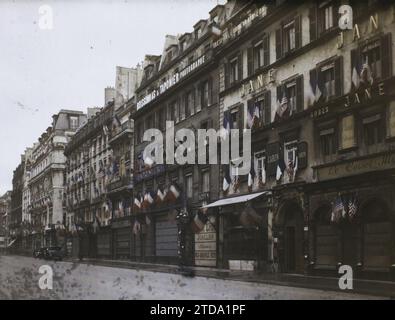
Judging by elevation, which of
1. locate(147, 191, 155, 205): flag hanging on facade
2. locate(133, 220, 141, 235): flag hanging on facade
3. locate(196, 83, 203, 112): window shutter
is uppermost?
locate(196, 83, 203, 112): window shutter

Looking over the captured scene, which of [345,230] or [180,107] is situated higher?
[180,107]

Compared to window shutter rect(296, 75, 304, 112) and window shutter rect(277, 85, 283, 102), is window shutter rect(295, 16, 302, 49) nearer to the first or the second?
window shutter rect(296, 75, 304, 112)

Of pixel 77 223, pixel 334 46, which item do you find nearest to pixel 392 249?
pixel 334 46

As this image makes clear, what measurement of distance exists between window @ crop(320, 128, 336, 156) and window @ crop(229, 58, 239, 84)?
10.1 m

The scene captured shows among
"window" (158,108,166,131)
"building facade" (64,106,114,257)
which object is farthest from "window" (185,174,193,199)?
"building facade" (64,106,114,257)

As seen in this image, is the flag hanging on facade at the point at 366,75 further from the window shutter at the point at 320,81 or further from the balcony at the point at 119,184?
the balcony at the point at 119,184

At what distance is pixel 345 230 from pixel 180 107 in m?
21.1

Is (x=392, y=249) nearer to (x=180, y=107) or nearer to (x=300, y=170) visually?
(x=300, y=170)

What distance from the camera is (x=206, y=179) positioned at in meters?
40.3

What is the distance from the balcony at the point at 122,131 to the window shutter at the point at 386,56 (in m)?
33.8

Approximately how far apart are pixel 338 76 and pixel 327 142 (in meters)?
3.15

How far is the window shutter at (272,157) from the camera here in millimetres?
31656

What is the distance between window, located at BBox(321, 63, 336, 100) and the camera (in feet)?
91.3

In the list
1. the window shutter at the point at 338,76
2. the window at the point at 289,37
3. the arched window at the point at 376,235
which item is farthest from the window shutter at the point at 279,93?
the arched window at the point at 376,235
